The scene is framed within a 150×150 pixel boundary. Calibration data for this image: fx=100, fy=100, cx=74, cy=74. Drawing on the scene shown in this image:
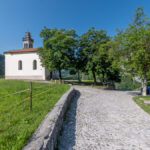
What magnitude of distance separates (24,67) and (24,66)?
29cm

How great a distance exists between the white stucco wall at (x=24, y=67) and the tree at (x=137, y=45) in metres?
21.9

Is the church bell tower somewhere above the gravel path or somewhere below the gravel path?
above

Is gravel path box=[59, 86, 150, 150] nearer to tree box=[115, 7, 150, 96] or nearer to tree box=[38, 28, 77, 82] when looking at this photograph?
tree box=[115, 7, 150, 96]

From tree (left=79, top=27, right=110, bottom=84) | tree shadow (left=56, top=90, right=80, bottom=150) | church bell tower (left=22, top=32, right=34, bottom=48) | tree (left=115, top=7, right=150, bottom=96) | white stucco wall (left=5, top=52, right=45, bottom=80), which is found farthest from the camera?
church bell tower (left=22, top=32, right=34, bottom=48)

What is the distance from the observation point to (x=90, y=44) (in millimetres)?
18156

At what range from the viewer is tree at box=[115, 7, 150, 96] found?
376 inches

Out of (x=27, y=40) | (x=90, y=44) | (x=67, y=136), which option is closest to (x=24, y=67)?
(x=27, y=40)

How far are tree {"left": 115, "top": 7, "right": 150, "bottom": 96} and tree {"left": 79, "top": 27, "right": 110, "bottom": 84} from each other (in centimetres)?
616

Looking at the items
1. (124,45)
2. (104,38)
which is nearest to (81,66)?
(104,38)

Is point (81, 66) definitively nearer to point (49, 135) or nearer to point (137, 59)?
point (137, 59)

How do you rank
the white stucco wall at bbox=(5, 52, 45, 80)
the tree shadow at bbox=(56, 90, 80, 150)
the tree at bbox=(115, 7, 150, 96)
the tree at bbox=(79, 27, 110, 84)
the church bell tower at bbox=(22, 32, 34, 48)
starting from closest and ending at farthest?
1. the tree shadow at bbox=(56, 90, 80, 150)
2. the tree at bbox=(115, 7, 150, 96)
3. the tree at bbox=(79, 27, 110, 84)
4. the white stucco wall at bbox=(5, 52, 45, 80)
5. the church bell tower at bbox=(22, 32, 34, 48)

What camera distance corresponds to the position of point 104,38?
733 inches

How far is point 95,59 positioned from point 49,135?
14.6 m

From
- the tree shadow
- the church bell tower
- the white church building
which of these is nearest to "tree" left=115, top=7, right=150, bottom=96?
the tree shadow
